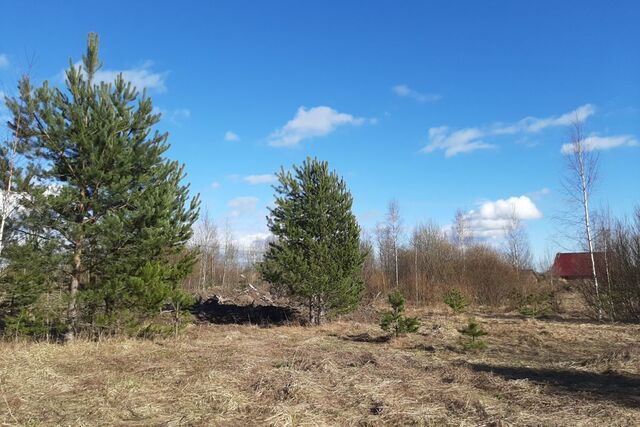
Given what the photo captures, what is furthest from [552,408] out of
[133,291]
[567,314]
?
[567,314]

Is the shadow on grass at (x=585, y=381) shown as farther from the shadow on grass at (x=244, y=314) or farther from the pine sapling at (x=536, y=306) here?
the pine sapling at (x=536, y=306)

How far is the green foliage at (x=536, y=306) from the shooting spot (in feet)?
62.6

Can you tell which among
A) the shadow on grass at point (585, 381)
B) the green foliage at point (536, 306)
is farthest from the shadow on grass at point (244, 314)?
the shadow on grass at point (585, 381)

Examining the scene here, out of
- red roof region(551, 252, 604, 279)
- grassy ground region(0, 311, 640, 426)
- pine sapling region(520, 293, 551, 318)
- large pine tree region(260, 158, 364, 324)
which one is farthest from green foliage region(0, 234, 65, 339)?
red roof region(551, 252, 604, 279)

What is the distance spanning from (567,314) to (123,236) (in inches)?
752

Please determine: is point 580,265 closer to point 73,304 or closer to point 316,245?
point 316,245

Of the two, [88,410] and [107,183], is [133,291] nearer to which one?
[107,183]

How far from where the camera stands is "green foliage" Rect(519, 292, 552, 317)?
19.1m

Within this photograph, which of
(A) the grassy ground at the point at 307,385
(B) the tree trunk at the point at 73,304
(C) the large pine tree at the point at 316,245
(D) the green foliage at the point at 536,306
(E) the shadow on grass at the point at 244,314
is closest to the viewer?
(A) the grassy ground at the point at 307,385

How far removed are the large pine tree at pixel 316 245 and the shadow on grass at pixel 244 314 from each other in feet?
7.34

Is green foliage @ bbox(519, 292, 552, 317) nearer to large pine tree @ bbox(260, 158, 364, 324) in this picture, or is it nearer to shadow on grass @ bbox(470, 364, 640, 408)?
large pine tree @ bbox(260, 158, 364, 324)

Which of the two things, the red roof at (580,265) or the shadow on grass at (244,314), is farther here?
the red roof at (580,265)

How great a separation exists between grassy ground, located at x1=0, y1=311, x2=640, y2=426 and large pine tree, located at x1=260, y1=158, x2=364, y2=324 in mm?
4474

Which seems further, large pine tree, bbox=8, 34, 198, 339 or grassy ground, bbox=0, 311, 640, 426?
large pine tree, bbox=8, 34, 198, 339
